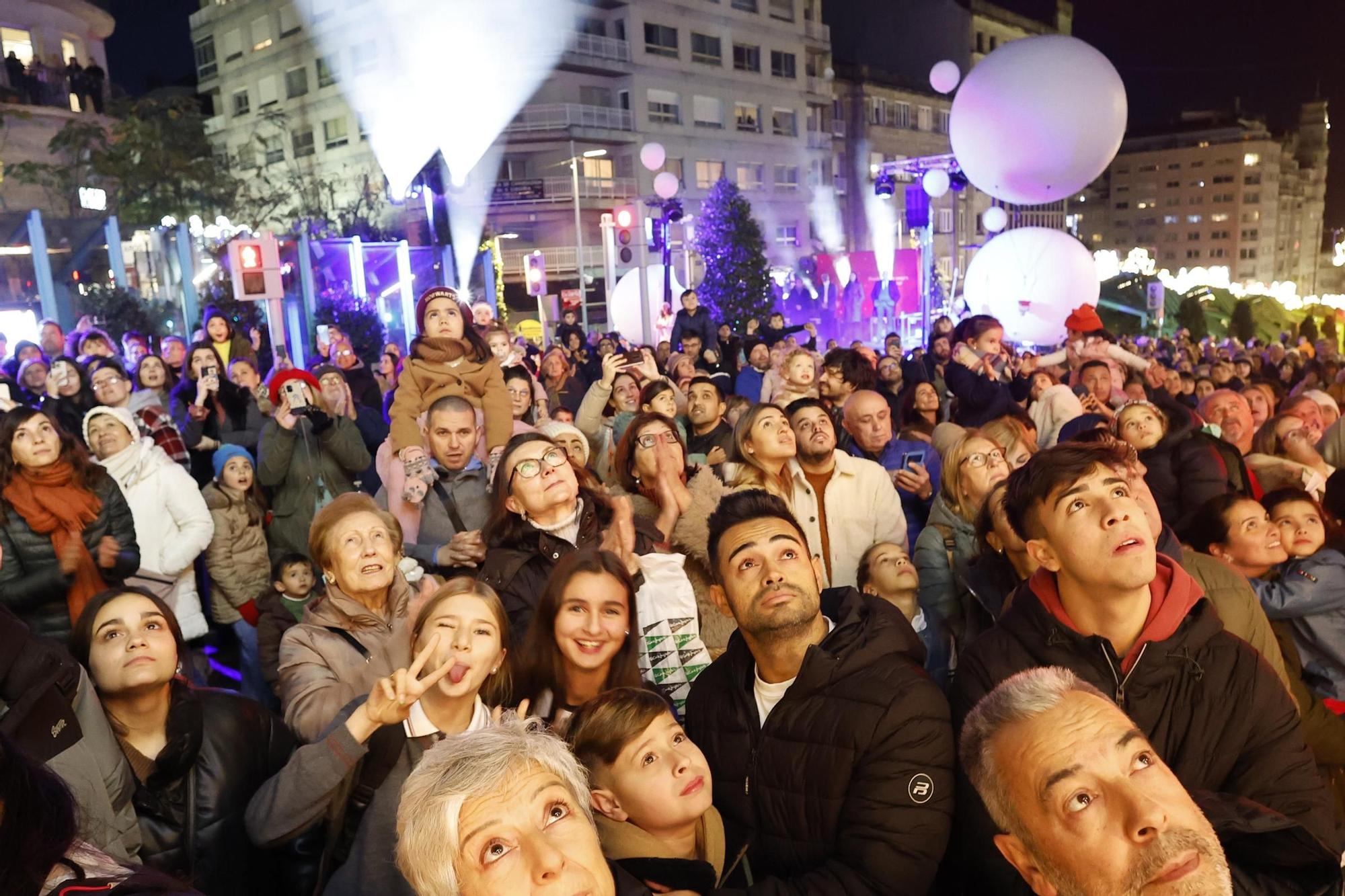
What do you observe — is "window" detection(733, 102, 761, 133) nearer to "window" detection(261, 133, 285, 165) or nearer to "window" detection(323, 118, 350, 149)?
"window" detection(323, 118, 350, 149)

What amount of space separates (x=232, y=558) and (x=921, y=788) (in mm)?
4369

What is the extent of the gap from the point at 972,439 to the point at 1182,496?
1539 millimetres

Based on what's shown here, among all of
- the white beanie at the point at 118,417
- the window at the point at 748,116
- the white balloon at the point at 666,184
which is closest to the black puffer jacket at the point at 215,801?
the white beanie at the point at 118,417

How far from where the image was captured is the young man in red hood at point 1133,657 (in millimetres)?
2146

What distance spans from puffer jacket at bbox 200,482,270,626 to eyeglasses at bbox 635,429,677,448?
2528 mm

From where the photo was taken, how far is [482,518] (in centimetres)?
443

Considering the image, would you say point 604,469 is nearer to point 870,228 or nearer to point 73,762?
point 73,762

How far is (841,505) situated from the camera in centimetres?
435

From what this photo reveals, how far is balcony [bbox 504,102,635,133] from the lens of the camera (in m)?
31.8

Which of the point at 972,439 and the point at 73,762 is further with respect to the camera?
the point at 972,439

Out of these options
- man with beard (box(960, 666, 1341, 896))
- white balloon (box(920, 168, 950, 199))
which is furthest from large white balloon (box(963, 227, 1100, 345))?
man with beard (box(960, 666, 1341, 896))

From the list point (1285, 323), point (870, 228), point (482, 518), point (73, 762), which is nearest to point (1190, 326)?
point (1285, 323)

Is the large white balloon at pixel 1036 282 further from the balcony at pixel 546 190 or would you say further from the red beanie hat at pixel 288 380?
the balcony at pixel 546 190

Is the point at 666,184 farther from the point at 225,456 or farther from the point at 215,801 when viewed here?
the point at 215,801
